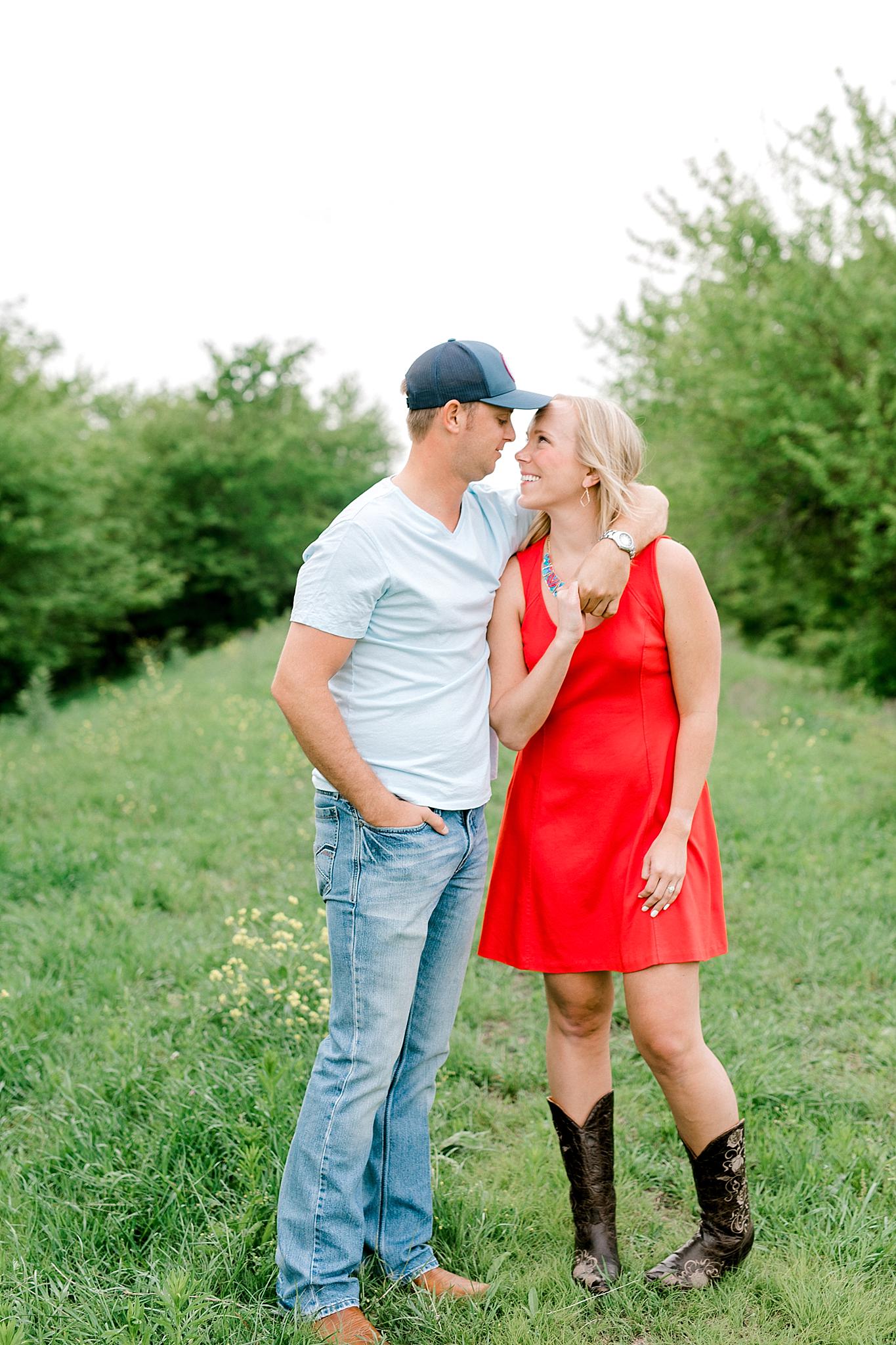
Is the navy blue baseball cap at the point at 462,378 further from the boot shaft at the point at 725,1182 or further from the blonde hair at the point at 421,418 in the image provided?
the boot shaft at the point at 725,1182

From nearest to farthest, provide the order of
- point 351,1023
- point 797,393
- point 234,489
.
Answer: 1. point 351,1023
2. point 797,393
3. point 234,489

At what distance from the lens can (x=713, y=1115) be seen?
263 cm

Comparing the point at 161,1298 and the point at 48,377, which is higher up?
the point at 48,377

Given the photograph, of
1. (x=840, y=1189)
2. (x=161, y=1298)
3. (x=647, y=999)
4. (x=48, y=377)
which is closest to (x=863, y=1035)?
(x=840, y=1189)

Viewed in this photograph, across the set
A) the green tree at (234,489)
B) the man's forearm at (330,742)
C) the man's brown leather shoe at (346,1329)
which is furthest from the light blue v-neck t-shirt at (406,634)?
the green tree at (234,489)

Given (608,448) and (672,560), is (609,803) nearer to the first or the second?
(672,560)

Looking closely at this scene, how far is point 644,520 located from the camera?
8.52 feet

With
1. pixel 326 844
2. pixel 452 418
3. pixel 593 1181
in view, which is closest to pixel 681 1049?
pixel 593 1181

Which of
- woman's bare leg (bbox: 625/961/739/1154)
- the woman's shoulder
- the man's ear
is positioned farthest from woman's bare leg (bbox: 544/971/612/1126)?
the man's ear

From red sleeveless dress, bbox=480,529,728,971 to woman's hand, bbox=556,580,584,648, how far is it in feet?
0.58

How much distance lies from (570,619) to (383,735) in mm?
503

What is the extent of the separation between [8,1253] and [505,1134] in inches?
57.5

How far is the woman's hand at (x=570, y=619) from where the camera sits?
2.45m

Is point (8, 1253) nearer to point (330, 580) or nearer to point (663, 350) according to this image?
point (330, 580)
